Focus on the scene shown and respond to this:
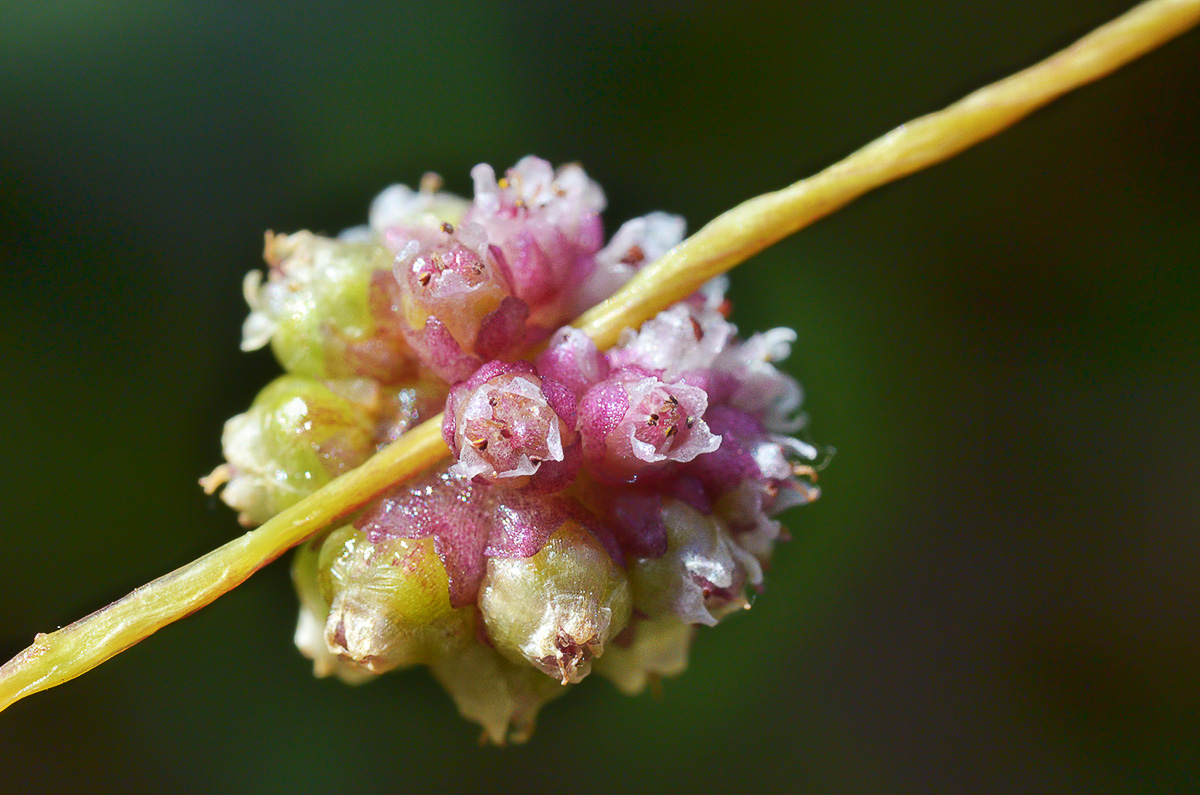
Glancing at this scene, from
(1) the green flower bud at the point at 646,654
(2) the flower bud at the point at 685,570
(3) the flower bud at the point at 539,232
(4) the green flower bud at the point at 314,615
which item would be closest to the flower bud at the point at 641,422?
(2) the flower bud at the point at 685,570

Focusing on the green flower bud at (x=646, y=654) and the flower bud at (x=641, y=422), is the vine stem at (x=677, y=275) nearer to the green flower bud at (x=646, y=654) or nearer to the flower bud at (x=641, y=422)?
the flower bud at (x=641, y=422)

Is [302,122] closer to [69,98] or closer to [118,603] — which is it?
[69,98]

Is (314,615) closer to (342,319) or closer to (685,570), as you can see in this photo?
(342,319)

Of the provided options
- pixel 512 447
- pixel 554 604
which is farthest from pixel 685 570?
pixel 512 447

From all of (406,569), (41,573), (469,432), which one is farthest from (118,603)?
(41,573)

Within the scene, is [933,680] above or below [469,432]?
below

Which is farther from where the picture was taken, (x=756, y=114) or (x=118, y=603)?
(x=756, y=114)
